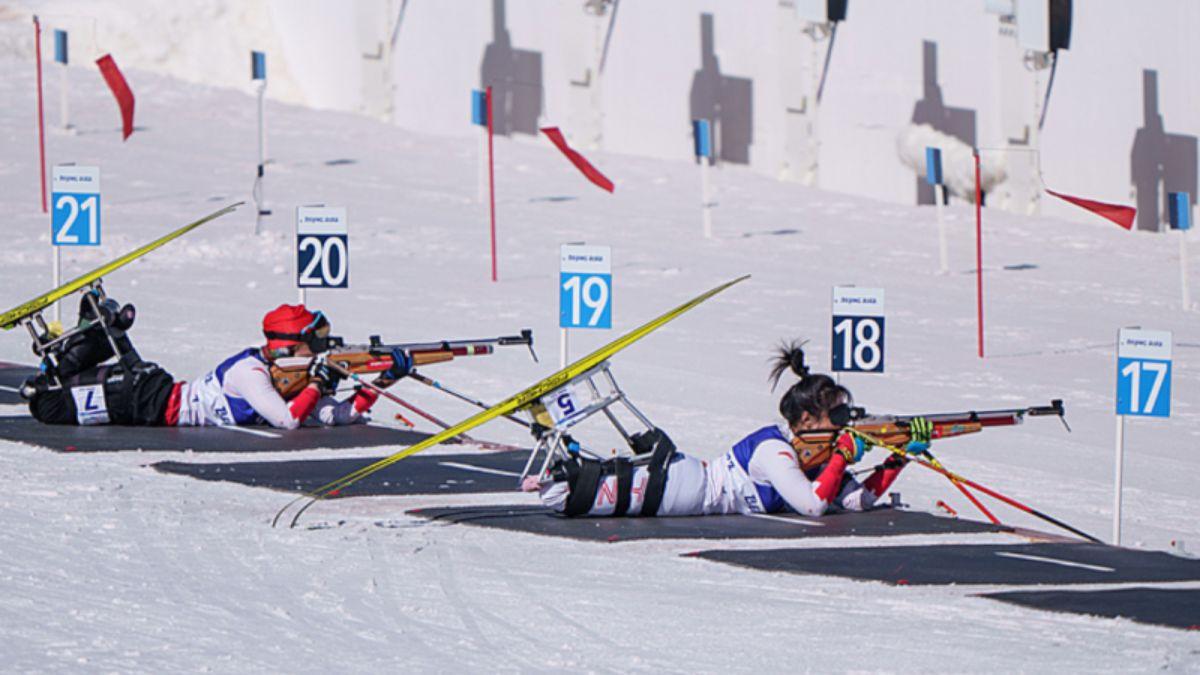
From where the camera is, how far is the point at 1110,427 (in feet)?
49.6

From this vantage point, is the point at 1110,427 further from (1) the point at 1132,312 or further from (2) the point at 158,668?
(2) the point at 158,668

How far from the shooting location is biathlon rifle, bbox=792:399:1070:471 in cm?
1002

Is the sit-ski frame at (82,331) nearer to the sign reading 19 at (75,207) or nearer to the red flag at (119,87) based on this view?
the sign reading 19 at (75,207)

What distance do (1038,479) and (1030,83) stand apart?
13.6 meters

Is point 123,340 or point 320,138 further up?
point 320,138

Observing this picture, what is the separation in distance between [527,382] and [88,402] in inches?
162

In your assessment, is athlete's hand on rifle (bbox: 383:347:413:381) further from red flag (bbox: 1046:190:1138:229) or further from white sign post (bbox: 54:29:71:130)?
white sign post (bbox: 54:29:71:130)

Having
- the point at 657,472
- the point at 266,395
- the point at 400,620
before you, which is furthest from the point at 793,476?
the point at 266,395

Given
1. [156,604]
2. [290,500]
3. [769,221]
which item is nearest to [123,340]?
[290,500]

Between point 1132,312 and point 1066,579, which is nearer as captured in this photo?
point 1066,579

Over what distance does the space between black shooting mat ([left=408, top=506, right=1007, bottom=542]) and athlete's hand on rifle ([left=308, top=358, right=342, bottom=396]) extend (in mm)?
2634

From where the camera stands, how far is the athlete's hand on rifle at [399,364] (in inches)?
496

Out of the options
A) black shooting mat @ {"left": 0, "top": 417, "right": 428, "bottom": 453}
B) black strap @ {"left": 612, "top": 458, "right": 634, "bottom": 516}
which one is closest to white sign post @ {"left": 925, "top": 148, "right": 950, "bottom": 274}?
black shooting mat @ {"left": 0, "top": 417, "right": 428, "bottom": 453}

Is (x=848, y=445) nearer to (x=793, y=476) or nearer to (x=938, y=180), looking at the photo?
(x=793, y=476)
